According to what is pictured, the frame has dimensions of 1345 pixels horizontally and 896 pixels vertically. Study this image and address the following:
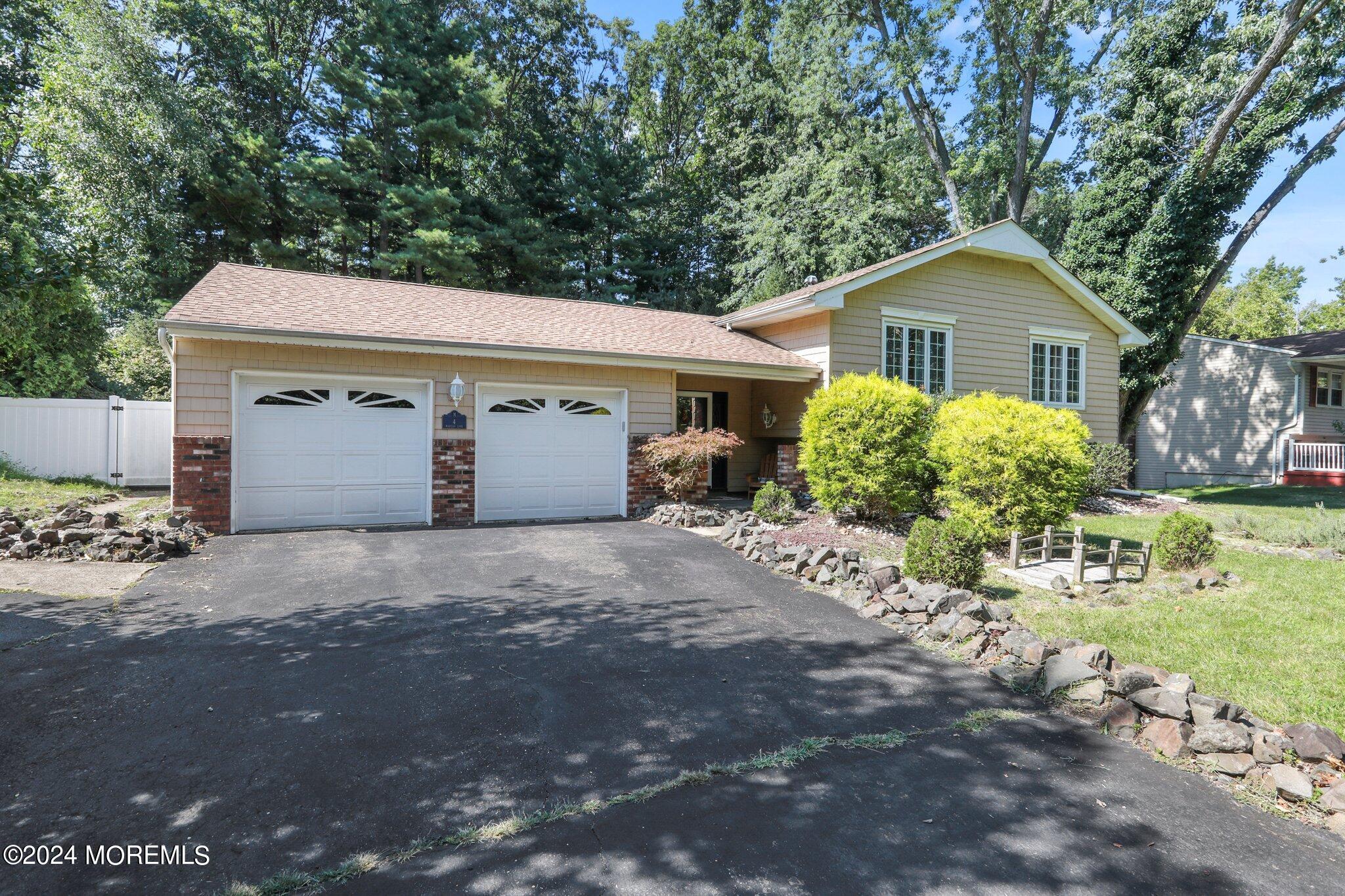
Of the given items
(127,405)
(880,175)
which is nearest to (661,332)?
(127,405)

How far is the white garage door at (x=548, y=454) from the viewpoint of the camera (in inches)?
424

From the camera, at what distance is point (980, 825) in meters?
2.87

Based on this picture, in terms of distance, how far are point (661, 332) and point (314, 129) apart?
56.6 ft

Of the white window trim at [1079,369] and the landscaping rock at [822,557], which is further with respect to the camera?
the white window trim at [1079,369]

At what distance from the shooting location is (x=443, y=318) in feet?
36.9

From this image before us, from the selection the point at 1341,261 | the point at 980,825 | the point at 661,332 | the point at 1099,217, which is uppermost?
the point at 1341,261

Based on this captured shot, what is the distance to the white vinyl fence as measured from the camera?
12961 mm

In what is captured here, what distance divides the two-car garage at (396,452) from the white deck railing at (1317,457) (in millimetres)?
20833

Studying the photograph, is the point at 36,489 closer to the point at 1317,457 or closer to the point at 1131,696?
the point at 1131,696

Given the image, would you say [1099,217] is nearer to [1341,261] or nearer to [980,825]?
[980,825]

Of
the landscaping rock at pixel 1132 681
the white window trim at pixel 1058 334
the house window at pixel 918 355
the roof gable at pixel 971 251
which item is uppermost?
the roof gable at pixel 971 251

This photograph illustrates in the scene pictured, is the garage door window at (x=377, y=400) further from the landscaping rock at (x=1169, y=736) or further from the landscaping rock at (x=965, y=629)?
the landscaping rock at (x=1169, y=736)

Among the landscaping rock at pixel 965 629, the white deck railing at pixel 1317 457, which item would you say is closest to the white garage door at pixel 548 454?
the landscaping rock at pixel 965 629

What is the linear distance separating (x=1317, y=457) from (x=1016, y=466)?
59.1ft
